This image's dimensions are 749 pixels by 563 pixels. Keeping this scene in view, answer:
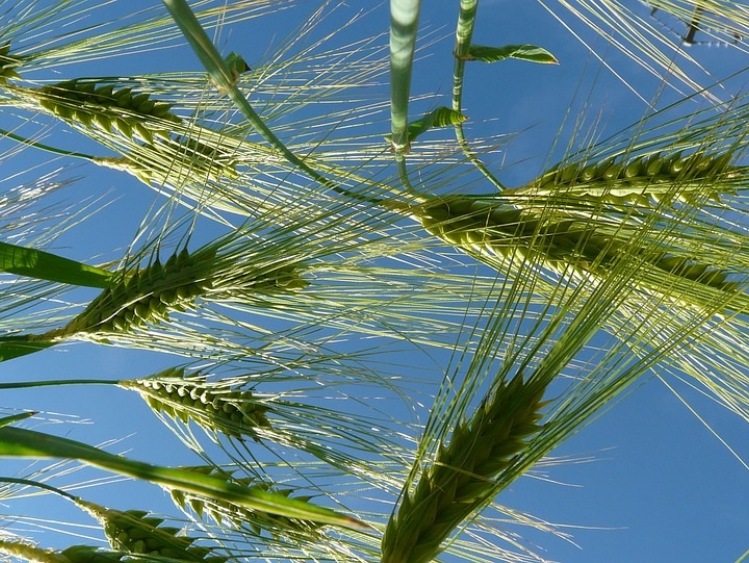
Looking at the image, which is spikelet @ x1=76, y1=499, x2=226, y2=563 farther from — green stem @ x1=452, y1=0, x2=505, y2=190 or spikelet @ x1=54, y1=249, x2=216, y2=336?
green stem @ x1=452, y1=0, x2=505, y2=190

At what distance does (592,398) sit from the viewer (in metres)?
0.69

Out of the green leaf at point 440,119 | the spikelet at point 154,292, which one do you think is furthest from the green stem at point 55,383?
the green leaf at point 440,119

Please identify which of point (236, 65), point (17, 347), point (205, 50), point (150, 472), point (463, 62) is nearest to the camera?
point (150, 472)

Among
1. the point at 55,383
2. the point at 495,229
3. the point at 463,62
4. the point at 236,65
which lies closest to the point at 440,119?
the point at 463,62

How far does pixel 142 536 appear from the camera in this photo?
0.92 m

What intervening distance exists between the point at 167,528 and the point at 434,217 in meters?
0.51

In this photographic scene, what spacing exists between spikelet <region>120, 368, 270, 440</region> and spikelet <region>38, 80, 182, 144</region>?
0.38 metres

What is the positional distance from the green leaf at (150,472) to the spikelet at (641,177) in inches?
22.2

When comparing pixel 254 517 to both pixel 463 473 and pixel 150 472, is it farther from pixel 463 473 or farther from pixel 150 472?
pixel 150 472

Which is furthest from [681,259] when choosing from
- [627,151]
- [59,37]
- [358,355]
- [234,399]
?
[59,37]

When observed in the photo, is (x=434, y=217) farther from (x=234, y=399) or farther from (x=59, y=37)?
(x=59, y=37)

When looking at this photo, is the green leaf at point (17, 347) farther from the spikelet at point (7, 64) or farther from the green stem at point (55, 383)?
the spikelet at point (7, 64)

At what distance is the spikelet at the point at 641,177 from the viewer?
905mm

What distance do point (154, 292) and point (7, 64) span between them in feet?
1.73
